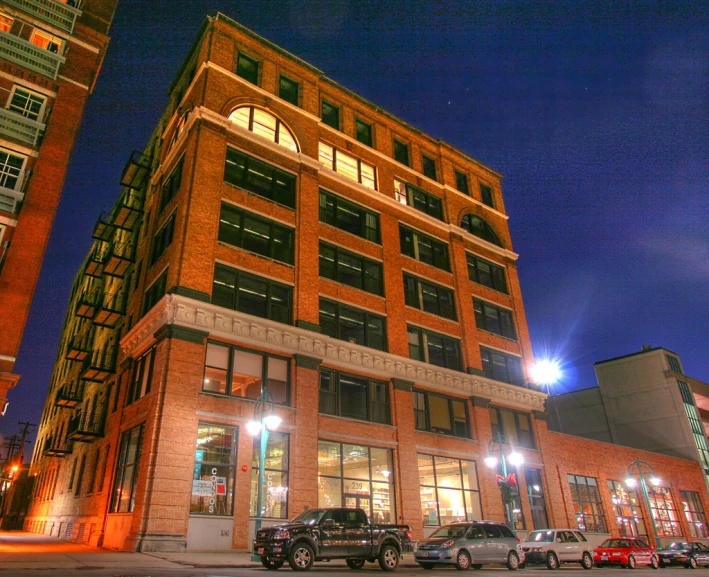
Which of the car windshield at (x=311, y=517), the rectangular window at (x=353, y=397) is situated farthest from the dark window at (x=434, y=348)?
the car windshield at (x=311, y=517)

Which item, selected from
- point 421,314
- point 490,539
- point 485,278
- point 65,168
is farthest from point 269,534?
point 485,278

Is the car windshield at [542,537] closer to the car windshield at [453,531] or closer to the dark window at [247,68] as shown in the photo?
the car windshield at [453,531]

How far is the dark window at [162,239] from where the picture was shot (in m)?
28.5

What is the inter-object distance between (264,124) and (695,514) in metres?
47.6

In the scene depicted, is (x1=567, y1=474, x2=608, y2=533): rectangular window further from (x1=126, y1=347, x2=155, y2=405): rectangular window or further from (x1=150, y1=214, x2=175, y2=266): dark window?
(x1=150, y1=214, x2=175, y2=266): dark window

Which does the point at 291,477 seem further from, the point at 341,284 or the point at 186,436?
the point at 341,284

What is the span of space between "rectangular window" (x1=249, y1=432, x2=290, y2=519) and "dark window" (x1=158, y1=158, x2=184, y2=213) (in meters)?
14.9

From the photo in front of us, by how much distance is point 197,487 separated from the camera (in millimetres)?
21984

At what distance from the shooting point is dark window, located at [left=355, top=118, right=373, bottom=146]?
3912 cm

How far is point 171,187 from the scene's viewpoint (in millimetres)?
31203

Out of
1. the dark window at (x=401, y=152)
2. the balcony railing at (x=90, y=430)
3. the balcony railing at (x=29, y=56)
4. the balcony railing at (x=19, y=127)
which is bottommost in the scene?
the balcony railing at (x=90, y=430)

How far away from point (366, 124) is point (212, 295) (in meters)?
20.6

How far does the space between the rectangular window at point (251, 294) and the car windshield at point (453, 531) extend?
12545 millimetres

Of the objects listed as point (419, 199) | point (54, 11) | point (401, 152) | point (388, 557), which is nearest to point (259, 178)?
point (419, 199)
